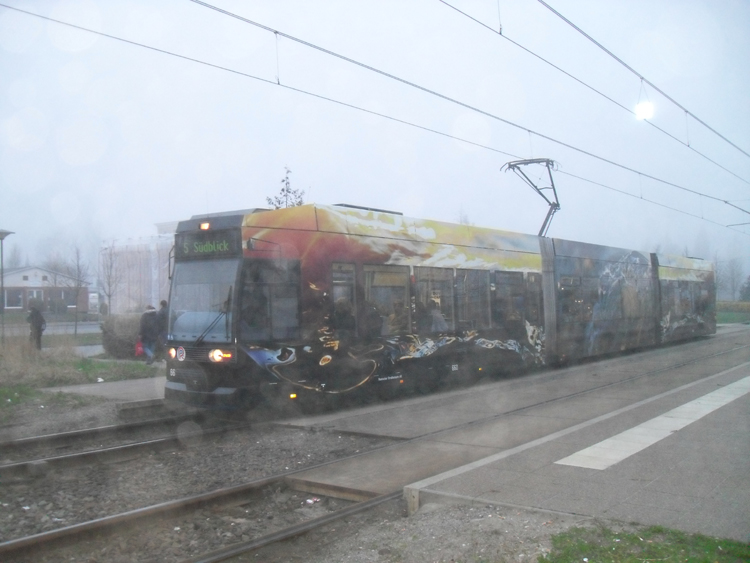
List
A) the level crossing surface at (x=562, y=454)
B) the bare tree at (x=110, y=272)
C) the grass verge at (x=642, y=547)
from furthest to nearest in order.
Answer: the bare tree at (x=110, y=272) → the level crossing surface at (x=562, y=454) → the grass verge at (x=642, y=547)

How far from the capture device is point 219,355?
998 centimetres

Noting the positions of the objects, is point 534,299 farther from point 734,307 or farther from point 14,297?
point 734,307

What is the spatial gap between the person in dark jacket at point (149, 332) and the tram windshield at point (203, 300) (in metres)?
8.00

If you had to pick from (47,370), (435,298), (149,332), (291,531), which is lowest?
A: (291,531)

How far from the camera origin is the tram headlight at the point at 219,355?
32.6 ft

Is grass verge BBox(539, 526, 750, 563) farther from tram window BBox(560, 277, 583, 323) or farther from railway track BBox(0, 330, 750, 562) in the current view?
tram window BBox(560, 277, 583, 323)

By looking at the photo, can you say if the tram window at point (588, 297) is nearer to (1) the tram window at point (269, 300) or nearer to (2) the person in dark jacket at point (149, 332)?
(1) the tram window at point (269, 300)

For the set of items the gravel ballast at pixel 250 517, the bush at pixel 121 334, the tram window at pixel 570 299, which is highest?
the tram window at pixel 570 299

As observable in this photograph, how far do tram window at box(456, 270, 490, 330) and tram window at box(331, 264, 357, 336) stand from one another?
10.4ft

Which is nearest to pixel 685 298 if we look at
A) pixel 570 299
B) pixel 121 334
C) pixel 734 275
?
pixel 570 299

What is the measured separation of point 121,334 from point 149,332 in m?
2.72

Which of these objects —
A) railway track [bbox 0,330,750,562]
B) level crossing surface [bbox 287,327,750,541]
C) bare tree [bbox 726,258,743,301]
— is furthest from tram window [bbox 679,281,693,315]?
bare tree [bbox 726,258,743,301]

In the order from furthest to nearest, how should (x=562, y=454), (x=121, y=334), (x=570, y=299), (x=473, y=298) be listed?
1. (x=121, y=334)
2. (x=570, y=299)
3. (x=473, y=298)
4. (x=562, y=454)

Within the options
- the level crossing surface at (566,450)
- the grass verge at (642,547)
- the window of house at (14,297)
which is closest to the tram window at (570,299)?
the level crossing surface at (566,450)
